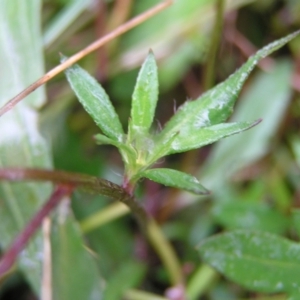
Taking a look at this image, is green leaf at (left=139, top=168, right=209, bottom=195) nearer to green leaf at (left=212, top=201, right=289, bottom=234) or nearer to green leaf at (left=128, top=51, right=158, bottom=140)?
green leaf at (left=128, top=51, right=158, bottom=140)

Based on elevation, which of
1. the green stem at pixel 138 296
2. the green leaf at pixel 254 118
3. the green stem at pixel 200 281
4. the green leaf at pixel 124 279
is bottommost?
the green stem at pixel 200 281

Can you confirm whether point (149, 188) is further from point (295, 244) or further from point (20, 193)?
point (295, 244)

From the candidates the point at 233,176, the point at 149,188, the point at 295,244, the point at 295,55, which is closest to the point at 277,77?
the point at 295,55

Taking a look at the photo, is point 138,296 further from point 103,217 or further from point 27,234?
point 27,234

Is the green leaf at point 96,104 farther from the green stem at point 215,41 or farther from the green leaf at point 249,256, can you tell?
the green stem at point 215,41

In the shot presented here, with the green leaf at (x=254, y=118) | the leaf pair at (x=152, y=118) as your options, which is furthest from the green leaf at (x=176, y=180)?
the green leaf at (x=254, y=118)
